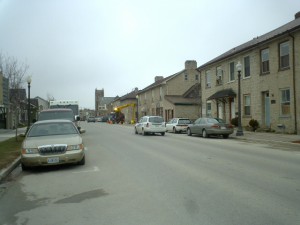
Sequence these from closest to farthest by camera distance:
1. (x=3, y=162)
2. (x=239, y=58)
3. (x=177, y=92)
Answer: (x=3, y=162), (x=239, y=58), (x=177, y=92)

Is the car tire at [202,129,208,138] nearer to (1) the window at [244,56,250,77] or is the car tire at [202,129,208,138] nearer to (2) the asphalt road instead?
(1) the window at [244,56,250,77]

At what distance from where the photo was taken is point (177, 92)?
52.2m

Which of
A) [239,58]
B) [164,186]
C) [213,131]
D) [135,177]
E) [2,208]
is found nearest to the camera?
[2,208]

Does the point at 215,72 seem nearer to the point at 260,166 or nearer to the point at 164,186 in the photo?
the point at 260,166

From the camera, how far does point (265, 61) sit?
2538 centimetres

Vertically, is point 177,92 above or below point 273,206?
above

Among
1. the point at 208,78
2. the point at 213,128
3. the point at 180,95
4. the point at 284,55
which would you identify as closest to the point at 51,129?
the point at 213,128

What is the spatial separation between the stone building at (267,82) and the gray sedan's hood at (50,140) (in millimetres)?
16280

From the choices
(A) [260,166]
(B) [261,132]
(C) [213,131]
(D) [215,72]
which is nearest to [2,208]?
(A) [260,166]

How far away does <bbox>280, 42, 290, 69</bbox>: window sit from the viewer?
74.8 ft

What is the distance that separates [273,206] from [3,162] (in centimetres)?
882

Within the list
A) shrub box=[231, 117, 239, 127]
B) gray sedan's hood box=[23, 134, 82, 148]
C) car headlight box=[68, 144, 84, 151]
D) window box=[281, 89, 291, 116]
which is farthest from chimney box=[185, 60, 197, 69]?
car headlight box=[68, 144, 84, 151]

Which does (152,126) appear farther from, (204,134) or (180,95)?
(180,95)

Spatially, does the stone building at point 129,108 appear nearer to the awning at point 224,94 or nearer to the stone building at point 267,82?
the awning at point 224,94
